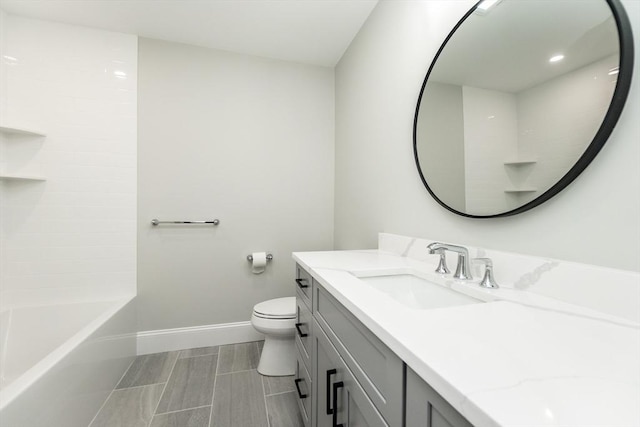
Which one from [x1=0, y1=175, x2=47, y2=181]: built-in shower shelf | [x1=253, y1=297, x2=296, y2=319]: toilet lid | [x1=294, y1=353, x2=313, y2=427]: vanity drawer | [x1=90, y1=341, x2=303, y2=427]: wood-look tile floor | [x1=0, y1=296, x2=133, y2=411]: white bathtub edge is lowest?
[x1=90, y1=341, x2=303, y2=427]: wood-look tile floor

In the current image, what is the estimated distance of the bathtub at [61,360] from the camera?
1030 millimetres

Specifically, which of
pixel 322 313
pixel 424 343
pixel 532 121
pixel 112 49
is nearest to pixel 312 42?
pixel 112 49

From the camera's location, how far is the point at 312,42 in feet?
7.11

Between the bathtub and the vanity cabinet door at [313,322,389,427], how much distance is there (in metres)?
1.02

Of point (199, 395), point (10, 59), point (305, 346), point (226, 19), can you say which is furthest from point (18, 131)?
point (305, 346)

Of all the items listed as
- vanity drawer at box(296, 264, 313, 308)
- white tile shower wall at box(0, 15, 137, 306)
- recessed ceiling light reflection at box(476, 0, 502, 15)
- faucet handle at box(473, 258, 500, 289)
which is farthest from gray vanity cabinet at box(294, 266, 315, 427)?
white tile shower wall at box(0, 15, 137, 306)

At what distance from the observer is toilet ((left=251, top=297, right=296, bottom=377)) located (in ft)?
5.83

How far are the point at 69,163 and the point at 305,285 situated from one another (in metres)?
1.93

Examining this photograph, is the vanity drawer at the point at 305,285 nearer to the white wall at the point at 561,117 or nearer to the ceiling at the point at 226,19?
the white wall at the point at 561,117

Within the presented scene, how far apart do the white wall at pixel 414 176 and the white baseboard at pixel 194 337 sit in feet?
3.56

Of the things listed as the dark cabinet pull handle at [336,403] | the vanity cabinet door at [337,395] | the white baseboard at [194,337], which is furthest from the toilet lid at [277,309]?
the dark cabinet pull handle at [336,403]

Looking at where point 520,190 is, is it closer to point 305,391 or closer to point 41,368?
point 305,391

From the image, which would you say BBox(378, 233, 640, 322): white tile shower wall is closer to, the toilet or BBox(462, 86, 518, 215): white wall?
BBox(462, 86, 518, 215): white wall

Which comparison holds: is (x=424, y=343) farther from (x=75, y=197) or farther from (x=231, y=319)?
(x=75, y=197)
